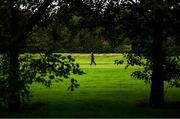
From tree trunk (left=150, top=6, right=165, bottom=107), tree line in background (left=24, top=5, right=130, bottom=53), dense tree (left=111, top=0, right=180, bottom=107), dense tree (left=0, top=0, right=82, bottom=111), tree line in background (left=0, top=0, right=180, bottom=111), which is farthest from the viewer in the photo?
tree trunk (left=150, top=6, right=165, bottom=107)

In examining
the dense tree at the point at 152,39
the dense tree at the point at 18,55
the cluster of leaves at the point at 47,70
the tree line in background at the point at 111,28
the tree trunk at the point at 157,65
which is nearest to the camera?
the dense tree at the point at 18,55

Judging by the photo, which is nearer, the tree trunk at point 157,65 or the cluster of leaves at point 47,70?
the cluster of leaves at point 47,70

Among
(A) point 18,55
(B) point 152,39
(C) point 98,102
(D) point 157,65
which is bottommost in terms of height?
(C) point 98,102

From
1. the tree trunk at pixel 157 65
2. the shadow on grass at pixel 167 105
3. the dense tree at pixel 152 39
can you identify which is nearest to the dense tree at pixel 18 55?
the dense tree at pixel 152 39

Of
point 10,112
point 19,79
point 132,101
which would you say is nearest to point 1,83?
point 19,79

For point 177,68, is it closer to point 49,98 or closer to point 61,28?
point 61,28

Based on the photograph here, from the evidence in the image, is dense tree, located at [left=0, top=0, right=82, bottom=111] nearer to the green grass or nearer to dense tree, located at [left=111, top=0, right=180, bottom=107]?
the green grass

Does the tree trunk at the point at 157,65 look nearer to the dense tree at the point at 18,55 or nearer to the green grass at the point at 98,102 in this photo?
the green grass at the point at 98,102

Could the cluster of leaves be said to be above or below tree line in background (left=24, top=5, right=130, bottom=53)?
below

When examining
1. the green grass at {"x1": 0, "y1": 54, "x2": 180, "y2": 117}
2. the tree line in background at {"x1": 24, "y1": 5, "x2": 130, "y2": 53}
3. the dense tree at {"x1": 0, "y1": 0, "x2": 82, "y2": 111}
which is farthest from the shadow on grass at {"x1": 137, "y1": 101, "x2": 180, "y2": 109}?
the dense tree at {"x1": 0, "y1": 0, "x2": 82, "y2": 111}

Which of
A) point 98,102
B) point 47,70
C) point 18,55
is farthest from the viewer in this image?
point 98,102

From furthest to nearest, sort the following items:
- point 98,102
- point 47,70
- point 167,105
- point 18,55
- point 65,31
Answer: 1. point 98,102
2. point 167,105
3. point 65,31
4. point 18,55
5. point 47,70

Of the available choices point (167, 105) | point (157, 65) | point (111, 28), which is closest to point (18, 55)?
point (111, 28)

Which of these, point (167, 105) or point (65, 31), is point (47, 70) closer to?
point (65, 31)
